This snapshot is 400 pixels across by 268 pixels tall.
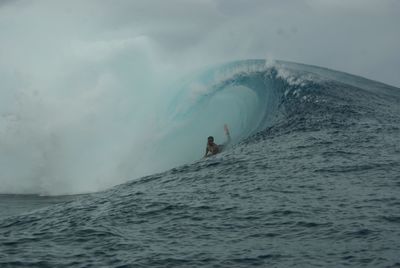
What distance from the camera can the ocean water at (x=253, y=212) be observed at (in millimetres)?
10344

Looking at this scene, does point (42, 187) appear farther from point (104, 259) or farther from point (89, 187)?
point (104, 259)

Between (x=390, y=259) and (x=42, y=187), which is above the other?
(x=42, y=187)

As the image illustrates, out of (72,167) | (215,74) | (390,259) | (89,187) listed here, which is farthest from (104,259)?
(215,74)

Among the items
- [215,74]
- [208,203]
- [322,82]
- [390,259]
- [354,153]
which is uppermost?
[215,74]

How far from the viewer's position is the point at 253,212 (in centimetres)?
1279

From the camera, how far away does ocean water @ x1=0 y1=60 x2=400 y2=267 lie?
10344 mm

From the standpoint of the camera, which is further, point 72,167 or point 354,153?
point 72,167

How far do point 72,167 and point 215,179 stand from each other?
43.2ft

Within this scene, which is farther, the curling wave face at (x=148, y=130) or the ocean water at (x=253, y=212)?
the curling wave face at (x=148, y=130)

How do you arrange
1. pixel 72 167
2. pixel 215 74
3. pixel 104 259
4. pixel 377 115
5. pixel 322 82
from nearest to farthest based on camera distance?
pixel 104 259 → pixel 377 115 → pixel 72 167 → pixel 322 82 → pixel 215 74

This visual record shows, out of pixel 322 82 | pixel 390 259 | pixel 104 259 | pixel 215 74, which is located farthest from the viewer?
pixel 215 74

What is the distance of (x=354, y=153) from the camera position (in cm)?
1723

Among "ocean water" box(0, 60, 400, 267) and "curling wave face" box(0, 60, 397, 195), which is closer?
"ocean water" box(0, 60, 400, 267)

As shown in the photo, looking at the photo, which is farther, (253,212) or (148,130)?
(148,130)
